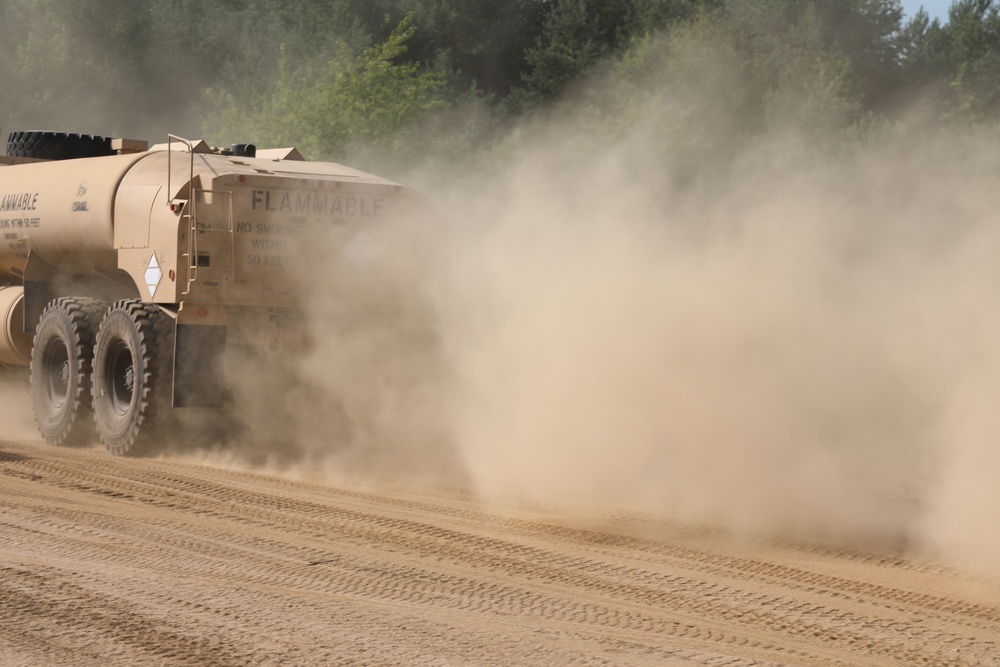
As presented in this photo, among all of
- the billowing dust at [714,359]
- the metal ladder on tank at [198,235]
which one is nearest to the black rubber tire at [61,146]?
the metal ladder on tank at [198,235]

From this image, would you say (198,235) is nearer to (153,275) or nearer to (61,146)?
(153,275)

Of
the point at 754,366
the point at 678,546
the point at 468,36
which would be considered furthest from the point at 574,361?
the point at 468,36

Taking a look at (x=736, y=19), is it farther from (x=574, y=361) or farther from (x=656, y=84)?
(x=574, y=361)

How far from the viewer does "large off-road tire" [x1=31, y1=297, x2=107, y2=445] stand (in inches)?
487

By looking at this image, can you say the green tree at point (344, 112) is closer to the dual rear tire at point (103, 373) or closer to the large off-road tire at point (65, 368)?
the large off-road tire at point (65, 368)

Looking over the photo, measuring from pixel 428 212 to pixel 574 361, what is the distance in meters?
2.89

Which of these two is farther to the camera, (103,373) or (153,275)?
(103,373)

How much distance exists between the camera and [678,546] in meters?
7.46

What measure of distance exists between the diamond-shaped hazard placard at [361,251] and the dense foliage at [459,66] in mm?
13902

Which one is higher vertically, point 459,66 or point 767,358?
point 459,66

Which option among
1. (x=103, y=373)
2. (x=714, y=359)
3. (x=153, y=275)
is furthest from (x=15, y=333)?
(x=714, y=359)

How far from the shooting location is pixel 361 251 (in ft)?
37.6

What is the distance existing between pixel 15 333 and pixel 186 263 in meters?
3.75

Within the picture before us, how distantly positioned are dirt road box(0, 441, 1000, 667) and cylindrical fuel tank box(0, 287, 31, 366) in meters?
5.27
